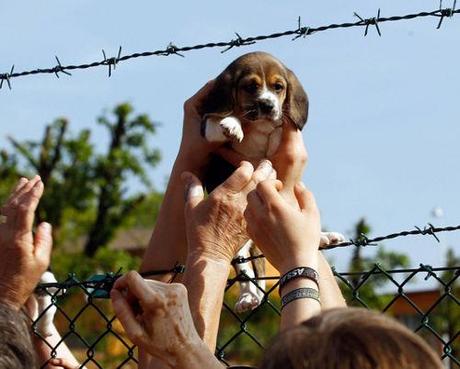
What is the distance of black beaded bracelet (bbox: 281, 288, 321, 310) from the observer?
10.7 ft

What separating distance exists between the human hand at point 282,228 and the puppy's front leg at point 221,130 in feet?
4.73

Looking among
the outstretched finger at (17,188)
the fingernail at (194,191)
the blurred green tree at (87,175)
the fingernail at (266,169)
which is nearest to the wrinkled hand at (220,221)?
the fingernail at (194,191)

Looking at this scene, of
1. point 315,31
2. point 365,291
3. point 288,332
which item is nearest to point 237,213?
point 315,31

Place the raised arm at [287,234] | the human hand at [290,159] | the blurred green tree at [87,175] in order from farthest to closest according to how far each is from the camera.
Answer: the blurred green tree at [87,175]
the human hand at [290,159]
the raised arm at [287,234]

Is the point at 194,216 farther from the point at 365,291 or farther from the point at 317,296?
the point at 365,291

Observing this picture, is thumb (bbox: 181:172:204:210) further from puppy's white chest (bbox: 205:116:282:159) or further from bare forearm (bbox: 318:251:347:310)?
puppy's white chest (bbox: 205:116:282:159)

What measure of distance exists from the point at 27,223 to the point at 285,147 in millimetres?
1339

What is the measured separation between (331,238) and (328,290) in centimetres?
126

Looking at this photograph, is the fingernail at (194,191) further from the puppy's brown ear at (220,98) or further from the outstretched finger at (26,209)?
the puppy's brown ear at (220,98)

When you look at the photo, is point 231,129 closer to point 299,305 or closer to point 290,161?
point 290,161

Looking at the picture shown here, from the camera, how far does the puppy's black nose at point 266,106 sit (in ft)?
18.0

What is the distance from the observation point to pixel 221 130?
16.8 feet

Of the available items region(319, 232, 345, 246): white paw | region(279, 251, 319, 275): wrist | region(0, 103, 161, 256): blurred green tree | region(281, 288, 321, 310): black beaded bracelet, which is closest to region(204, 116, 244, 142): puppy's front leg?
region(319, 232, 345, 246): white paw

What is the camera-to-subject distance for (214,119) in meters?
5.15
